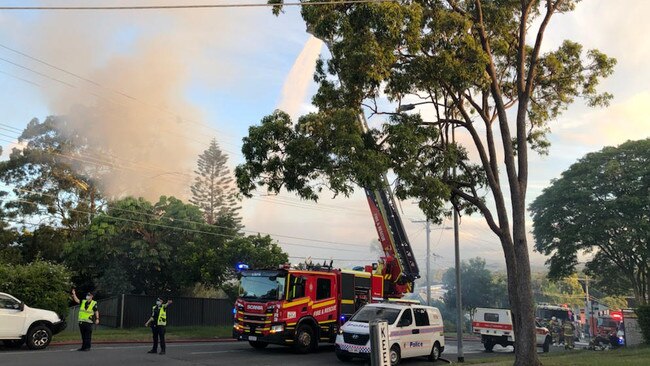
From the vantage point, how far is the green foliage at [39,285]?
17.5m

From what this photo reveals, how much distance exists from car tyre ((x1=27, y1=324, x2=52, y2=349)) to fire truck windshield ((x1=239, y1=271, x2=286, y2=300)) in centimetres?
576

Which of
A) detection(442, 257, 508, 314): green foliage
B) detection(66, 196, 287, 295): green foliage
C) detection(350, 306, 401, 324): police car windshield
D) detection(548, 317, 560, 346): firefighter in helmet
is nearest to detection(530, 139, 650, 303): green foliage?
detection(548, 317, 560, 346): firefighter in helmet

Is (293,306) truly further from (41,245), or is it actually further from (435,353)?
(41,245)

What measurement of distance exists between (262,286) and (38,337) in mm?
6578

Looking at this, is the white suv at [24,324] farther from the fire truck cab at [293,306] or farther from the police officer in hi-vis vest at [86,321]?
the fire truck cab at [293,306]

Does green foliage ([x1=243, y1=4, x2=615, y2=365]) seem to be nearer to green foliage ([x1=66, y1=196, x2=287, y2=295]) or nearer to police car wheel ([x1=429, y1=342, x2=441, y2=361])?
police car wheel ([x1=429, y1=342, x2=441, y2=361])

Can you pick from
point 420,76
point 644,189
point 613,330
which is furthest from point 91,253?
point 613,330

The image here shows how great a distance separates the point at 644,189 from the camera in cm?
3133

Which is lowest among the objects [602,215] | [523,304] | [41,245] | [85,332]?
[85,332]

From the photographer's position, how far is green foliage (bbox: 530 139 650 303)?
31234 millimetres

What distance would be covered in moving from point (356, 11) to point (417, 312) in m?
9.36

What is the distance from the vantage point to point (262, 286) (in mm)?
16750

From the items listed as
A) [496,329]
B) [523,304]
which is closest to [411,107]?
[523,304]

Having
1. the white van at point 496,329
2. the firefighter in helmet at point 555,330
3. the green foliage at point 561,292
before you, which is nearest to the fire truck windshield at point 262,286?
the white van at point 496,329
